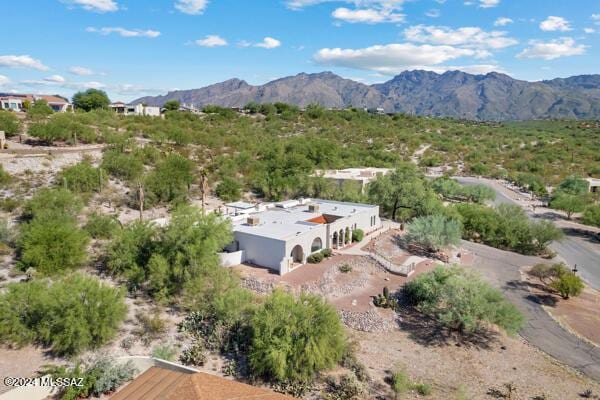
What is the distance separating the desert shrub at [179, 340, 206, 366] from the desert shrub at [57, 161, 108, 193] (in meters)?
25.6

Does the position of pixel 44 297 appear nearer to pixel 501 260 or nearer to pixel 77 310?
pixel 77 310

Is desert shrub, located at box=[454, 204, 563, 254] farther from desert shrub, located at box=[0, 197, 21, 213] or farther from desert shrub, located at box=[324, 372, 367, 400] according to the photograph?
desert shrub, located at box=[0, 197, 21, 213]

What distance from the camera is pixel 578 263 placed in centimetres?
3597

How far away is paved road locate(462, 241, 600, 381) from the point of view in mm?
20844

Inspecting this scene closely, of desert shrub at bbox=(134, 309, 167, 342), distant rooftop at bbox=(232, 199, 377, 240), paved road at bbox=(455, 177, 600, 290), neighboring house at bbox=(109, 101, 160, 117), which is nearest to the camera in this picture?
desert shrub at bbox=(134, 309, 167, 342)

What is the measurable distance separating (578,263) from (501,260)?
7.37 meters

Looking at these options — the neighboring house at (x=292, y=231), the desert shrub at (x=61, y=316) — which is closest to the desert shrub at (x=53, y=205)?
the desert shrub at (x=61, y=316)

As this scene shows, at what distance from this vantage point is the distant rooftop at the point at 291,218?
3005cm

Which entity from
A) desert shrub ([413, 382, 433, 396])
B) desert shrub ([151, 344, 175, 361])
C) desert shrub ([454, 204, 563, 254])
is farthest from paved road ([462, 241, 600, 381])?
desert shrub ([151, 344, 175, 361])

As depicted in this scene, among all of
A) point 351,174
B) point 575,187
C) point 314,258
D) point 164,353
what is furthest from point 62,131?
point 575,187

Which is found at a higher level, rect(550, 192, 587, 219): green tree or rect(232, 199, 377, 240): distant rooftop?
rect(232, 199, 377, 240): distant rooftop

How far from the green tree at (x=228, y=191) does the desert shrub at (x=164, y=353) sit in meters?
26.9

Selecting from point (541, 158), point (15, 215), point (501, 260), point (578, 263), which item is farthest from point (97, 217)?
point (541, 158)

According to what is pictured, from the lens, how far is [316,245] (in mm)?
32000
